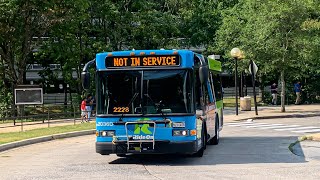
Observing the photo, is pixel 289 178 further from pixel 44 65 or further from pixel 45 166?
pixel 44 65

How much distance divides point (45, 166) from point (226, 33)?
2996 cm

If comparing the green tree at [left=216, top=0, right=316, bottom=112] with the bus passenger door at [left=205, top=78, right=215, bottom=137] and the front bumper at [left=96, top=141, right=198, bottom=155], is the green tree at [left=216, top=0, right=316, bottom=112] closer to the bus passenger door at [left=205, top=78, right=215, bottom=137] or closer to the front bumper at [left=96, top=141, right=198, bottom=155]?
the bus passenger door at [left=205, top=78, right=215, bottom=137]

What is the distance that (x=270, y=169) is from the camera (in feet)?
39.9

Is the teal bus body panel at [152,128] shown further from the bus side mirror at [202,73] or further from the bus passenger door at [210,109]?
the bus passenger door at [210,109]

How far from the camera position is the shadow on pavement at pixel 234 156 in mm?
13594

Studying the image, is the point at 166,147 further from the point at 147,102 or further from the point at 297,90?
the point at 297,90

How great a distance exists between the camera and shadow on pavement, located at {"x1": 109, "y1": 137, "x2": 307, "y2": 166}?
13.6 m

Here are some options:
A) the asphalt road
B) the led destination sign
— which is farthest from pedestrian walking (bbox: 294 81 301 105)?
the led destination sign

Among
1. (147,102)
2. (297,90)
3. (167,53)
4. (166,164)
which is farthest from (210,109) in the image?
(297,90)

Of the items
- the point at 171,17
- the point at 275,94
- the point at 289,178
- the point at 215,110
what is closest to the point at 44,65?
the point at 171,17

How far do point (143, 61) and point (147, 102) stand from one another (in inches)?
41.0

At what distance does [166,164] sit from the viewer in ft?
43.7

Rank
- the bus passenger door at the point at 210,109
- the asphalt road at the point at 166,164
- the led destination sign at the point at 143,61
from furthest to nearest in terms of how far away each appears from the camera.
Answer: the bus passenger door at the point at 210,109, the led destination sign at the point at 143,61, the asphalt road at the point at 166,164

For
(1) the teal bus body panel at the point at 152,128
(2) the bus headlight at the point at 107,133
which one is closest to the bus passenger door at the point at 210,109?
(1) the teal bus body panel at the point at 152,128
